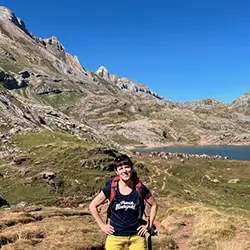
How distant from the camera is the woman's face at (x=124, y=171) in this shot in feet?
32.3

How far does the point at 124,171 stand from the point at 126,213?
4.02 ft

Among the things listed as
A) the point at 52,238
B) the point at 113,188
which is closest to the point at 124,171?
the point at 113,188

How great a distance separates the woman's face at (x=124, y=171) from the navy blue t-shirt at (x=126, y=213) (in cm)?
46

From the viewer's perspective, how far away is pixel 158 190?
65438 mm

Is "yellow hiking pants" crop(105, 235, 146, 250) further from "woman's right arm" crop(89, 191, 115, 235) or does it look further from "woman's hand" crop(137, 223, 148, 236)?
"woman's right arm" crop(89, 191, 115, 235)

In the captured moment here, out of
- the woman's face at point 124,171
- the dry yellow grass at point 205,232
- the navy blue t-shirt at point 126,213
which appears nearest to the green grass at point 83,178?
the dry yellow grass at point 205,232

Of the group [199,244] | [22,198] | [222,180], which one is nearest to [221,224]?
[199,244]

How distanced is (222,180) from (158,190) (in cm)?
2758

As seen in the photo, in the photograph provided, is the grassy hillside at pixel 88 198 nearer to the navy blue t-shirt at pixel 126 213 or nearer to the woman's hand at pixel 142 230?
the woman's hand at pixel 142 230

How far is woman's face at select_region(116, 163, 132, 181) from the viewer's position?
984cm

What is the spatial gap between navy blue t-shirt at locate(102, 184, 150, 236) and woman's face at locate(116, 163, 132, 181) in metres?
0.46

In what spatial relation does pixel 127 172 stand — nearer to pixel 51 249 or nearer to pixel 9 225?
pixel 51 249

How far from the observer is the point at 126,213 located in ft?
32.4

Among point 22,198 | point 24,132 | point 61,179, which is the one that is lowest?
point 22,198
